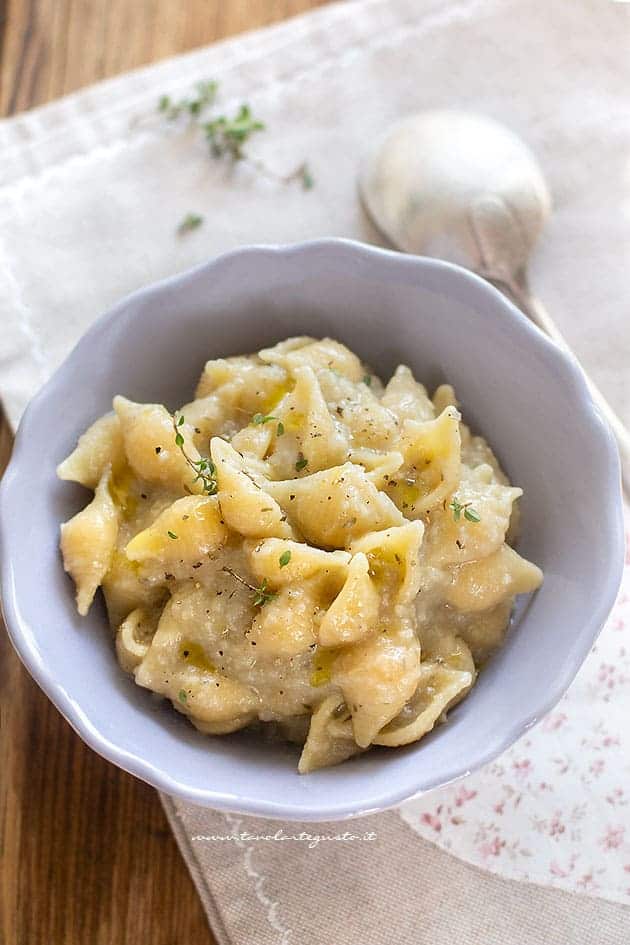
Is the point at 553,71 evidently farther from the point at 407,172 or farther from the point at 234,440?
the point at 234,440

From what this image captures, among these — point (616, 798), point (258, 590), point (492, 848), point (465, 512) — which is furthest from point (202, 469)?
point (616, 798)

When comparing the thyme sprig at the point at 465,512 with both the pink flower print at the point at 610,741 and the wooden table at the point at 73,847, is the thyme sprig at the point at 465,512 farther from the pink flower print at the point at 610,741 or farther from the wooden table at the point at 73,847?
the wooden table at the point at 73,847

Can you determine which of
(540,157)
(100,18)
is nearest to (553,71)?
(540,157)

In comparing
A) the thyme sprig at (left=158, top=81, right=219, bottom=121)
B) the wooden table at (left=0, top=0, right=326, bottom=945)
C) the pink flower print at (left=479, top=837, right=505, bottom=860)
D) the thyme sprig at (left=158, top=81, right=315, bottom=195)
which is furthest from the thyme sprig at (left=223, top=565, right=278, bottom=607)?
the thyme sprig at (left=158, top=81, right=219, bottom=121)

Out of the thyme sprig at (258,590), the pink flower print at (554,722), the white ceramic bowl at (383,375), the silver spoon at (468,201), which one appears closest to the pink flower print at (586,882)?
the pink flower print at (554,722)

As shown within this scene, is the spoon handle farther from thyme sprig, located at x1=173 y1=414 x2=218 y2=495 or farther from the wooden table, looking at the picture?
the wooden table

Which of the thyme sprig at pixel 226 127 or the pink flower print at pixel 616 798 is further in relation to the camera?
the thyme sprig at pixel 226 127

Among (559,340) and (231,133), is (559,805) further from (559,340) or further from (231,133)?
(231,133)
